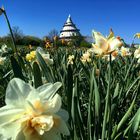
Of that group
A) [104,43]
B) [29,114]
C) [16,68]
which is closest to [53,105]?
[29,114]

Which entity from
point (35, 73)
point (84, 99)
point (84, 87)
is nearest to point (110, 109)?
point (35, 73)

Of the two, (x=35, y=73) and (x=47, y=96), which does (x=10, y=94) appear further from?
(x=35, y=73)

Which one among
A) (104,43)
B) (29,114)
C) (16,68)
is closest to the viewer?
(29,114)

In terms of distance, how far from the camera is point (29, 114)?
0.84 m

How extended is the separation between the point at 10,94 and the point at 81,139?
0.70 meters

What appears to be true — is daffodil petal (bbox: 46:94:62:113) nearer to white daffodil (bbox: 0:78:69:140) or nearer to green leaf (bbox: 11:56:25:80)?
white daffodil (bbox: 0:78:69:140)

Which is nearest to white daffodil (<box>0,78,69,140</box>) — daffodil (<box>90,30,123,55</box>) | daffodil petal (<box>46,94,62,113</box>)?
daffodil petal (<box>46,94,62,113</box>)

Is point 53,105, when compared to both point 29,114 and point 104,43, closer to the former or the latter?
point 29,114

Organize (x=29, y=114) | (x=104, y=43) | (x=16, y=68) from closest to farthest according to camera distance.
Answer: (x=29, y=114) < (x=16, y=68) < (x=104, y=43)

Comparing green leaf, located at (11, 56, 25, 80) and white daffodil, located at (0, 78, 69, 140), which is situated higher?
green leaf, located at (11, 56, 25, 80)

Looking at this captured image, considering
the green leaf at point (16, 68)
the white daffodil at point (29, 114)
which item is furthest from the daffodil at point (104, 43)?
the white daffodil at point (29, 114)

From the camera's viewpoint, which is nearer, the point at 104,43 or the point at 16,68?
the point at 16,68

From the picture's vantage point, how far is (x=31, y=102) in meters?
0.85

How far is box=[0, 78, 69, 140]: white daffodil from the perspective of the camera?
2.72 ft
